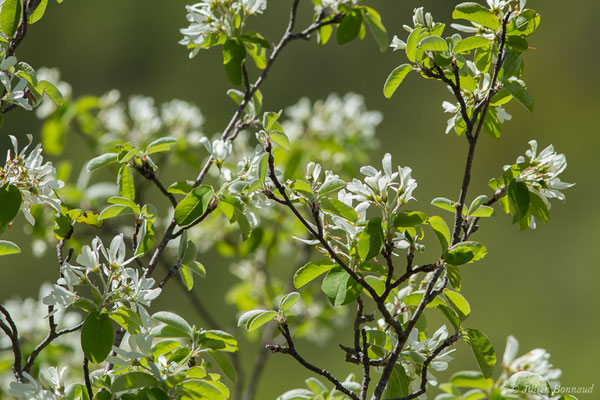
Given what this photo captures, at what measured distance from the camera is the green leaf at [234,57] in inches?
37.5

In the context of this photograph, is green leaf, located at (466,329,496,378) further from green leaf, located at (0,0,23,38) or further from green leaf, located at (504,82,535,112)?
green leaf, located at (0,0,23,38)

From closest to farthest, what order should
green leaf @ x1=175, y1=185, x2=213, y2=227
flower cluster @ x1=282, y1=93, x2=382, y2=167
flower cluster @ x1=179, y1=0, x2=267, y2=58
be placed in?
green leaf @ x1=175, y1=185, x2=213, y2=227
flower cluster @ x1=179, y1=0, x2=267, y2=58
flower cluster @ x1=282, y1=93, x2=382, y2=167

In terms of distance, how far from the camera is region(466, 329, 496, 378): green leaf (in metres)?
0.79

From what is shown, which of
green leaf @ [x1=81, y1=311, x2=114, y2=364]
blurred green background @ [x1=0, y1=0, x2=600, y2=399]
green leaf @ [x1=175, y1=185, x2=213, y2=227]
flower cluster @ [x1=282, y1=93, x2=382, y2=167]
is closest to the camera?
Answer: green leaf @ [x1=81, y1=311, x2=114, y2=364]

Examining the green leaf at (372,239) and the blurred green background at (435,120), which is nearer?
the green leaf at (372,239)

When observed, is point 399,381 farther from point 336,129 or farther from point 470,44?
point 336,129

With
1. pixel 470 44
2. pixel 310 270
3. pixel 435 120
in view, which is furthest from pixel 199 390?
pixel 435 120

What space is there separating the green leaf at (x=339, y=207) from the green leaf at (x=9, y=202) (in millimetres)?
340

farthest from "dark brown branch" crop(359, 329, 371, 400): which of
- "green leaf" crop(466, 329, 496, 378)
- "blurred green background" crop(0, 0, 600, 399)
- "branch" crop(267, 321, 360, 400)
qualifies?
"blurred green background" crop(0, 0, 600, 399)

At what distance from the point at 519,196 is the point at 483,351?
19 cm

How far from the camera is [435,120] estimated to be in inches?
245

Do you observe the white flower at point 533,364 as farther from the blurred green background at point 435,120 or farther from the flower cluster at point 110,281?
the blurred green background at point 435,120

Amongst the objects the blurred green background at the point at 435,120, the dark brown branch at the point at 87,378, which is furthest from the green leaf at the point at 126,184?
the blurred green background at the point at 435,120

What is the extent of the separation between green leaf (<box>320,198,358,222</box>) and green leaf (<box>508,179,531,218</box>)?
183 mm
